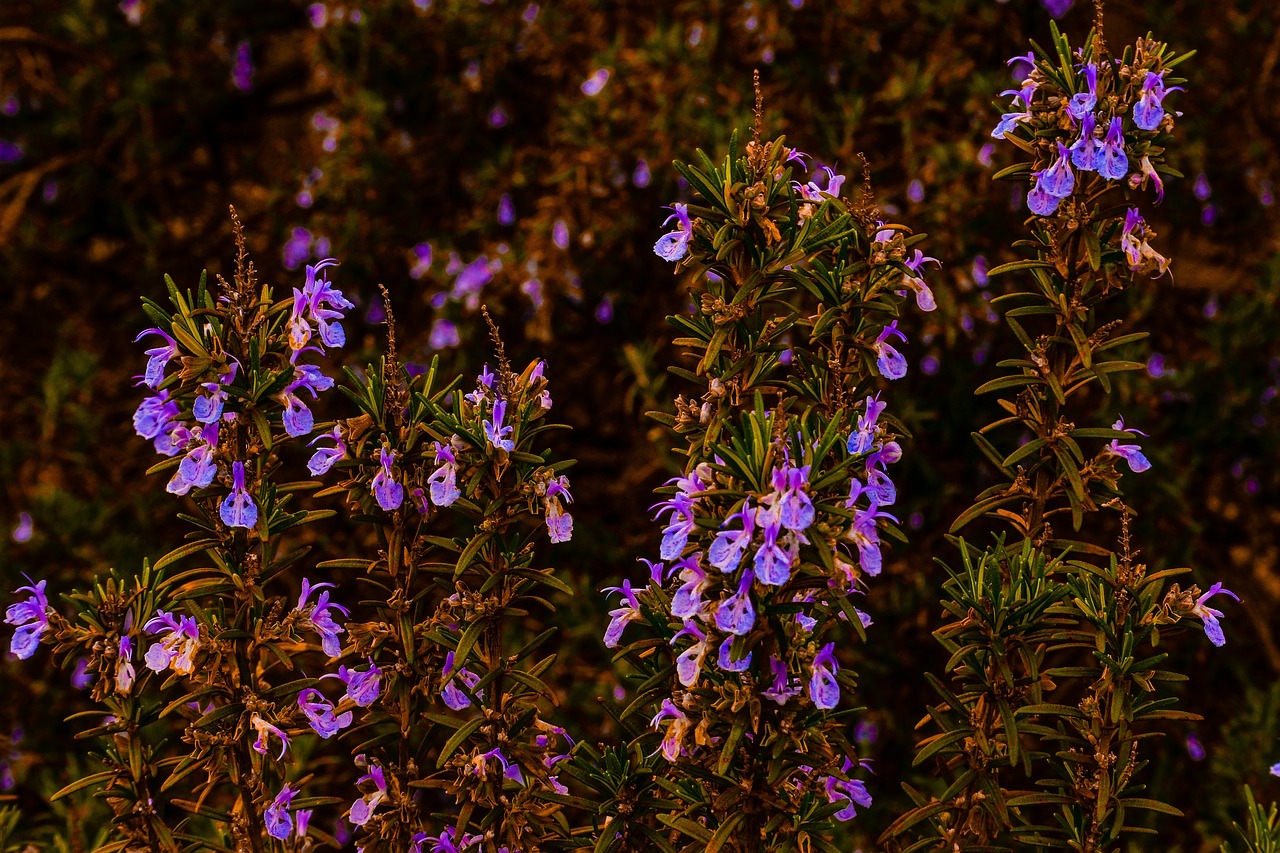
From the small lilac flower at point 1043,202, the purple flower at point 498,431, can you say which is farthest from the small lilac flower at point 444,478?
the small lilac flower at point 1043,202

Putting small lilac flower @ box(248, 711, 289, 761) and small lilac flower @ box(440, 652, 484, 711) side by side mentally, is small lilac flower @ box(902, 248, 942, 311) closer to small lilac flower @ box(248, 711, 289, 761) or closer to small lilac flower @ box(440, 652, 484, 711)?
small lilac flower @ box(440, 652, 484, 711)

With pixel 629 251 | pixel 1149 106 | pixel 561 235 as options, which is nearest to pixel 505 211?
pixel 561 235

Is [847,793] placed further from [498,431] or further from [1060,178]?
[1060,178]

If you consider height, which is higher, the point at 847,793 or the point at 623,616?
the point at 623,616

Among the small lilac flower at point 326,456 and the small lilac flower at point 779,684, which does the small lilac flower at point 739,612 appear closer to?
the small lilac flower at point 779,684

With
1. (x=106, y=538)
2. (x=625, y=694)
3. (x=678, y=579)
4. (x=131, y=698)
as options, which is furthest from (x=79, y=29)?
(x=678, y=579)

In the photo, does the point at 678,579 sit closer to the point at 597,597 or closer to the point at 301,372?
the point at 301,372

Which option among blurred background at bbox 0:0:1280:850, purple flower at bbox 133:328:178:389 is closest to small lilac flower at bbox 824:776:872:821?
purple flower at bbox 133:328:178:389
